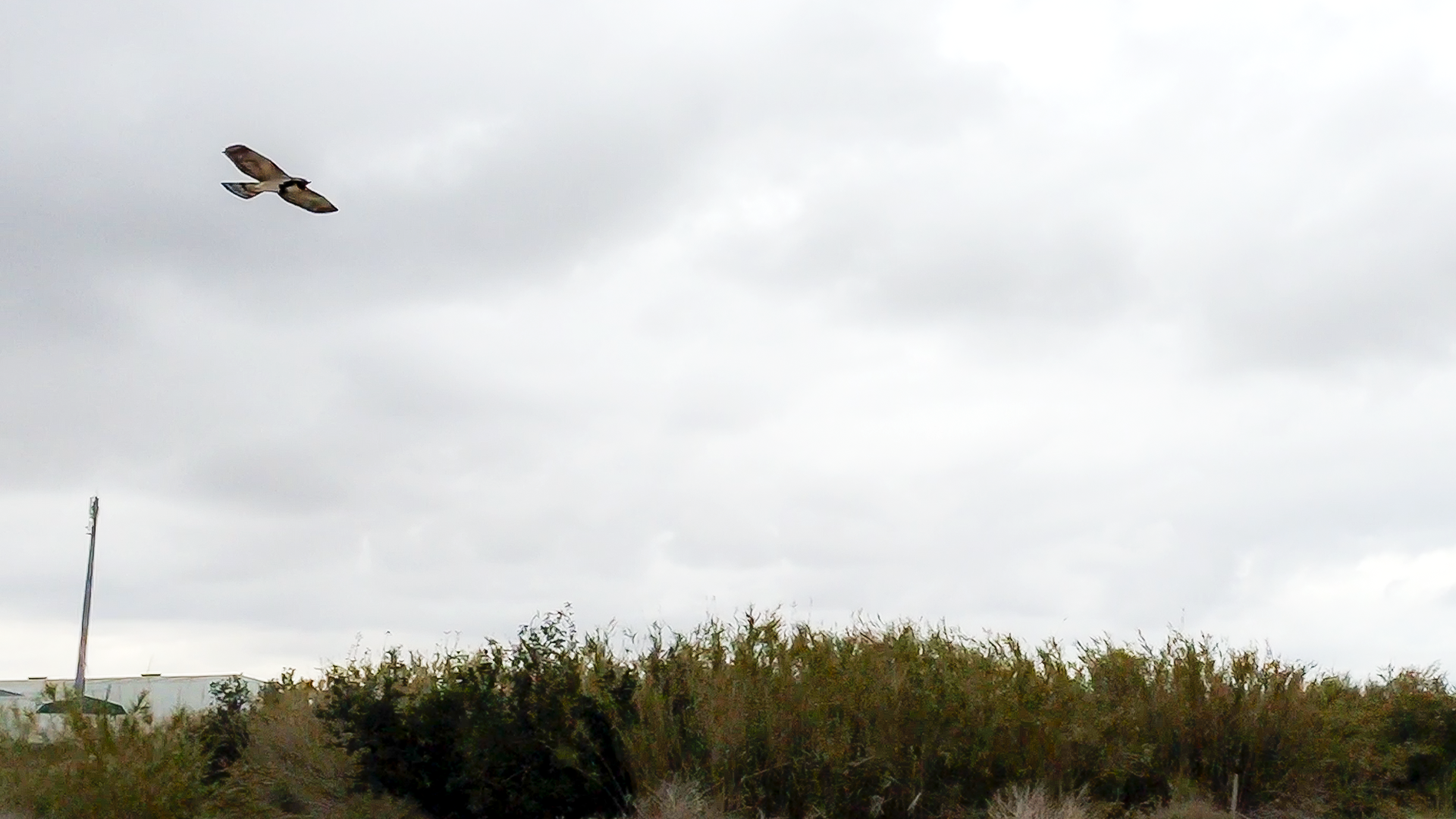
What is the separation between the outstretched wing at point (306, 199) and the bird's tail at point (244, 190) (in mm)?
203

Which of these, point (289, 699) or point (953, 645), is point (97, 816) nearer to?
point (289, 699)

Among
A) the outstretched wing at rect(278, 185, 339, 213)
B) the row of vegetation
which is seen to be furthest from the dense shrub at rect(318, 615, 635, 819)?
the outstretched wing at rect(278, 185, 339, 213)

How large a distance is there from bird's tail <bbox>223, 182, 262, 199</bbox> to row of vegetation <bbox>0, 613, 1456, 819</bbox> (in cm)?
992

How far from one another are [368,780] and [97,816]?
3.45 metres

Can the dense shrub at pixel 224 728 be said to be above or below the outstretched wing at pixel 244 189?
below

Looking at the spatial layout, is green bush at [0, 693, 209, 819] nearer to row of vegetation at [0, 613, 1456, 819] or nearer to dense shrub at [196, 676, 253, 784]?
row of vegetation at [0, 613, 1456, 819]

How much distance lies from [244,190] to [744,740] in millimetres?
10525

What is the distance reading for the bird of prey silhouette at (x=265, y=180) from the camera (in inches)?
491

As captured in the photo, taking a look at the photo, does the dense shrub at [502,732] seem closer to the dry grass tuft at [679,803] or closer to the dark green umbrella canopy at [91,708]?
the dry grass tuft at [679,803]

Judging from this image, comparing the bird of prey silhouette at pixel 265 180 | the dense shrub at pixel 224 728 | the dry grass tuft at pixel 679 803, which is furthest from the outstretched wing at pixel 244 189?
the dense shrub at pixel 224 728

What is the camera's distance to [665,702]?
20797 mm

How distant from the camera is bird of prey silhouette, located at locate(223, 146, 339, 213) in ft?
40.9

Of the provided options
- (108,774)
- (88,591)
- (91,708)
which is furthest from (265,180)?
(88,591)

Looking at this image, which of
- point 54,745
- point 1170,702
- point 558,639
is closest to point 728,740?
point 558,639
